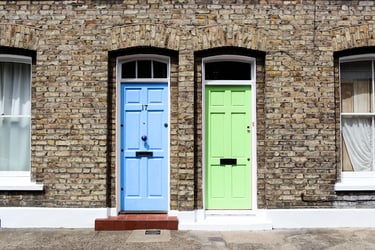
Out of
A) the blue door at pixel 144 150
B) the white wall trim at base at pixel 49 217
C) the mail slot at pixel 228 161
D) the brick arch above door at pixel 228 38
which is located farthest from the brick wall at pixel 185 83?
the mail slot at pixel 228 161

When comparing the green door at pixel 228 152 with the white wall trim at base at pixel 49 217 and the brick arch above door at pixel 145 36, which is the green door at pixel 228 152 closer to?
the brick arch above door at pixel 145 36

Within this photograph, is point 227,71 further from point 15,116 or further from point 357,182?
point 15,116

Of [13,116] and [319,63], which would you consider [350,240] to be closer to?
[319,63]

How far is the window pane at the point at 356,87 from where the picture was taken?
7.36 metres

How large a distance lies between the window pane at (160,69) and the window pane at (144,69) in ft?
0.37

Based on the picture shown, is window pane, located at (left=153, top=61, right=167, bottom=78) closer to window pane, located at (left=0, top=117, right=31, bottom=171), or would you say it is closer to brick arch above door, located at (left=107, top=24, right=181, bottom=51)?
brick arch above door, located at (left=107, top=24, right=181, bottom=51)

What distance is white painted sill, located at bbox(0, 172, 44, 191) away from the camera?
6953mm

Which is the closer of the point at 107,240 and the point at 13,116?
the point at 107,240

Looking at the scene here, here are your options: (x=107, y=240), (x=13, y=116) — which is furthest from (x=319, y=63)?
(x=13, y=116)

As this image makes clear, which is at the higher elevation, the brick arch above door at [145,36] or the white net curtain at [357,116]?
the brick arch above door at [145,36]

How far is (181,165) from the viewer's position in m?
6.98

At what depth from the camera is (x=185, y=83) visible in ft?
23.1

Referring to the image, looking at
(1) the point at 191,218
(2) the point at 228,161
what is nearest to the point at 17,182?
(1) the point at 191,218

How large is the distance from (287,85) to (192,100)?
5.76 ft
